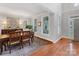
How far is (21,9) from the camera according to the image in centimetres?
194

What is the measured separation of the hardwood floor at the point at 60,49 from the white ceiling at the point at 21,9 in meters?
0.63

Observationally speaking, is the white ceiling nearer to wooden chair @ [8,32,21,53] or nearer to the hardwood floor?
wooden chair @ [8,32,21,53]

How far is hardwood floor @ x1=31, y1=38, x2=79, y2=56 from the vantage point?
196 cm

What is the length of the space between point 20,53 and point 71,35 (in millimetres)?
944

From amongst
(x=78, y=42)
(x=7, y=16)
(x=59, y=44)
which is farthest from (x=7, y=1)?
(x=78, y=42)

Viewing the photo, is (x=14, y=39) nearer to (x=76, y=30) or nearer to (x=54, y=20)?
(x=54, y=20)

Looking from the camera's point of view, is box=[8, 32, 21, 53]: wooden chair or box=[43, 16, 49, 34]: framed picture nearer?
box=[8, 32, 21, 53]: wooden chair

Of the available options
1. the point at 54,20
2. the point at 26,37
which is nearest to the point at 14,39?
the point at 26,37

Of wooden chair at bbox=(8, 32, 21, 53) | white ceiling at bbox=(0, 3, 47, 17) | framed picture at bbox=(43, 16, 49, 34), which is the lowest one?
wooden chair at bbox=(8, 32, 21, 53)

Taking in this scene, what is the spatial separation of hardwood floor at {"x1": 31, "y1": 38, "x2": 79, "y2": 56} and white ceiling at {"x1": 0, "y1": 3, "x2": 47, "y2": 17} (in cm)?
63

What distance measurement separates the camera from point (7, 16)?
1.87 meters

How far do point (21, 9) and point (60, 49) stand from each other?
3.18 ft

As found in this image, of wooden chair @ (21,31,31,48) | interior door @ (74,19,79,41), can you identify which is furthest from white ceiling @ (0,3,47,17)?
interior door @ (74,19,79,41)

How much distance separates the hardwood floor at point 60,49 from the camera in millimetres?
1957
